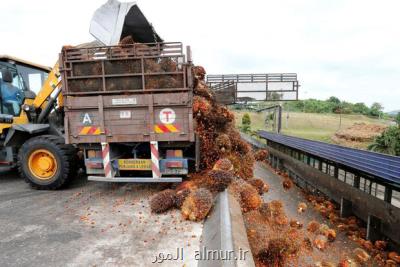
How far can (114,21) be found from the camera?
5617 mm

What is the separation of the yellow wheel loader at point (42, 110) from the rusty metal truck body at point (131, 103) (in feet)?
2.42

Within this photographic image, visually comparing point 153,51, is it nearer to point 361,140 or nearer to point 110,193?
point 110,193

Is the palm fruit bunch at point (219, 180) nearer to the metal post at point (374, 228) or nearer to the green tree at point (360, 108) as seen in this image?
the metal post at point (374, 228)

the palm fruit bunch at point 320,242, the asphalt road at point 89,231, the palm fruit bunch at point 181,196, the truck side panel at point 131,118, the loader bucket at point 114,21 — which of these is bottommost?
the palm fruit bunch at point 320,242

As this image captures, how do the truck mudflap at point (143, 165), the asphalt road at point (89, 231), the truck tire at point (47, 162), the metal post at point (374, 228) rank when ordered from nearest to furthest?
the asphalt road at point (89, 231)
the metal post at point (374, 228)
the truck mudflap at point (143, 165)
the truck tire at point (47, 162)

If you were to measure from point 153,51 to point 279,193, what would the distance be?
5166mm

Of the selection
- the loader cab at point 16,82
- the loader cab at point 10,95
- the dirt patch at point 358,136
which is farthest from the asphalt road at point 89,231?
the dirt patch at point 358,136

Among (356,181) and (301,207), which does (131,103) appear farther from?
(356,181)

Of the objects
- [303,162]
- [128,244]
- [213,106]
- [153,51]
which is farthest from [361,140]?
[128,244]

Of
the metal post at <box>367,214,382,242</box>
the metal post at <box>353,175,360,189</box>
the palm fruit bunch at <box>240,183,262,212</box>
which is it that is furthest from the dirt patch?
the palm fruit bunch at <box>240,183,262,212</box>


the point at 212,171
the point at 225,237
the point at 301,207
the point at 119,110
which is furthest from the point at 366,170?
the point at 119,110

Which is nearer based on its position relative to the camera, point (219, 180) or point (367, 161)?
point (219, 180)

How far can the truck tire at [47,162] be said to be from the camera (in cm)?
542

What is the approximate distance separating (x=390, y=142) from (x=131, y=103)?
12946mm
